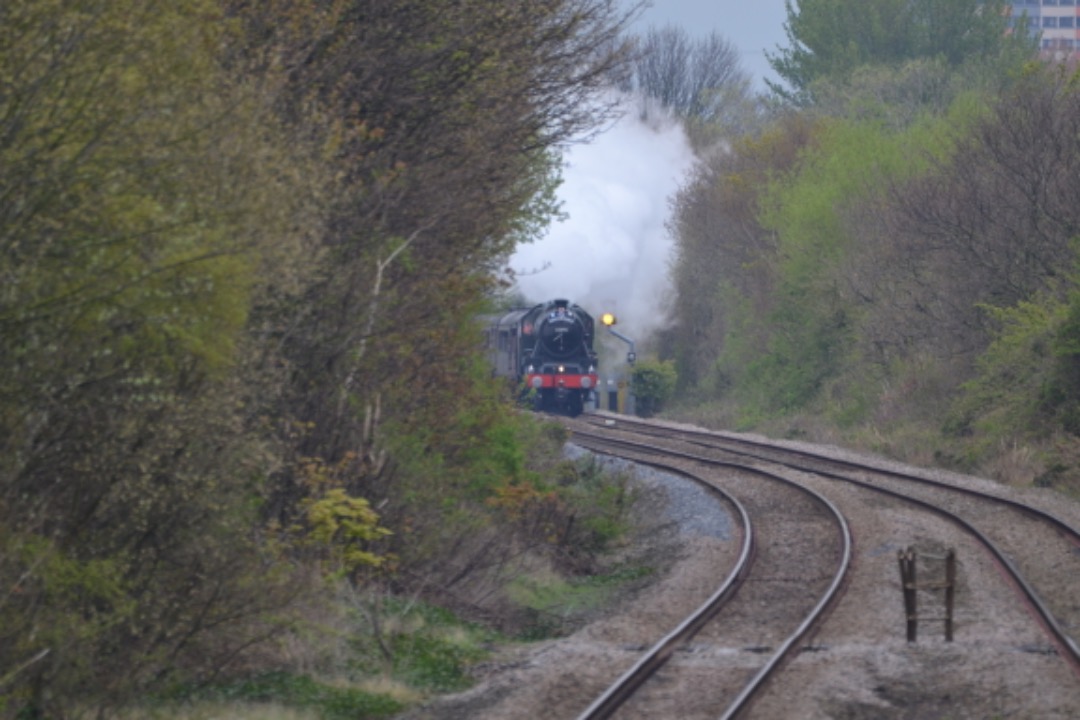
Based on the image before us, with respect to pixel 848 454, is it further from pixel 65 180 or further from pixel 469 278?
pixel 65 180

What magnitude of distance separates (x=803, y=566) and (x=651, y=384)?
36.2 metres

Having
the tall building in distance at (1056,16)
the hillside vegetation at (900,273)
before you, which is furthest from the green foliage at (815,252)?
the tall building in distance at (1056,16)

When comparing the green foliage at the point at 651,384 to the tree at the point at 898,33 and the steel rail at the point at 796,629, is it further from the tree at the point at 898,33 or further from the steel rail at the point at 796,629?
the steel rail at the point at 796,629

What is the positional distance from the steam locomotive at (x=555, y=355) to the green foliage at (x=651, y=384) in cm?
931

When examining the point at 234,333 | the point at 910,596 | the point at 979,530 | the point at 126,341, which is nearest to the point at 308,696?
the point at 234,333

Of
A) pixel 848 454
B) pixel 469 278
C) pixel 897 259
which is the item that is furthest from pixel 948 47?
pixel 469 278

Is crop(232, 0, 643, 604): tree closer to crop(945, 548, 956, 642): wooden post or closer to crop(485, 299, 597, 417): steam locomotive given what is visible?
crop(945, 548, 956, 642): wooden post

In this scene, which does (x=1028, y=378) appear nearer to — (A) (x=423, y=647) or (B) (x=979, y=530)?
(B) (x=979, y=530)

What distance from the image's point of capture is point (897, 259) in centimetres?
3647

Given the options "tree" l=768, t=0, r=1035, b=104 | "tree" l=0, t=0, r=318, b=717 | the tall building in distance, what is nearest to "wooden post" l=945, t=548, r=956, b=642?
"tree" l=0, t=0, r=318, b=717

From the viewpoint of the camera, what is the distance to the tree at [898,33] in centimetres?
7019

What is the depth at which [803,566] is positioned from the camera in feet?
54.9

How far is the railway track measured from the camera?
10.6m

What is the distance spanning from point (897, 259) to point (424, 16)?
23322 millimetres
